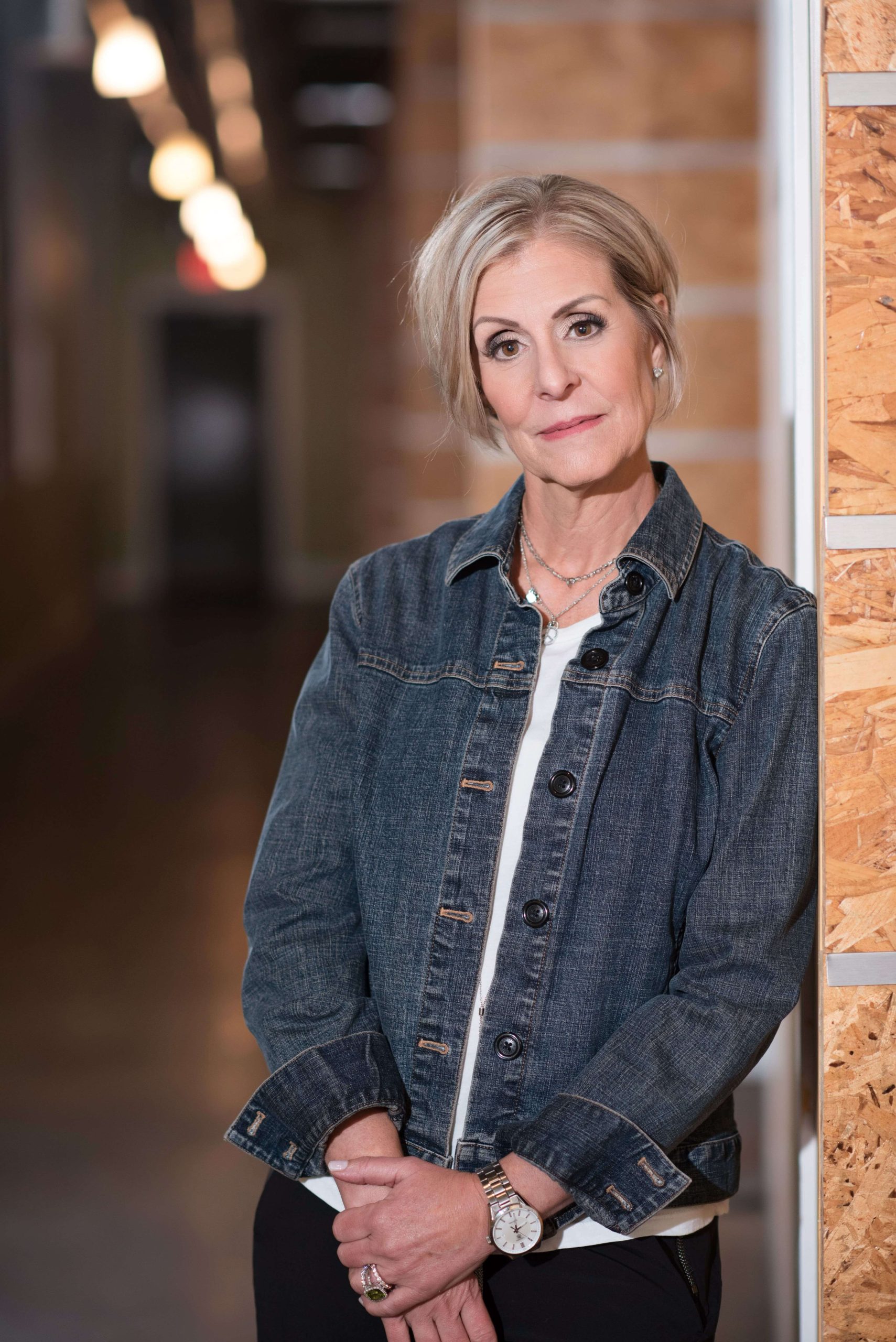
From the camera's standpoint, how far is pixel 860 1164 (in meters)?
1.24

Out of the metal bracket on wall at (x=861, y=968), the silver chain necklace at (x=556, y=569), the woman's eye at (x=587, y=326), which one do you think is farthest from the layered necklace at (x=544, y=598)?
the metal bracket on wall at (x=861, y=968)

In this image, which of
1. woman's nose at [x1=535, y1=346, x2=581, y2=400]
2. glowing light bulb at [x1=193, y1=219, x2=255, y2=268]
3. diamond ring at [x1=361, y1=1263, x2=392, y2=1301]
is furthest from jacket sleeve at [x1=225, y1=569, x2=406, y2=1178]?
glowing light bulb at [x1=193, y1=219, x2=255, y2=268]

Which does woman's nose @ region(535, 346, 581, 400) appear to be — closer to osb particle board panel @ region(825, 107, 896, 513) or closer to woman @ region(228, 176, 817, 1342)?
woman @ region(228, 176, 817, 1342)

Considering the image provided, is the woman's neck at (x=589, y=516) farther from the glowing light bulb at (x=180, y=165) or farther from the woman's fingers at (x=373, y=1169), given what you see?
the glowing light bulb at (x=180, y=165)

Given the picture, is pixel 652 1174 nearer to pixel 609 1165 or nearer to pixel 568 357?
pixel 609 1165

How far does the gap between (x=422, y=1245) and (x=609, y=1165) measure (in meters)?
0.19

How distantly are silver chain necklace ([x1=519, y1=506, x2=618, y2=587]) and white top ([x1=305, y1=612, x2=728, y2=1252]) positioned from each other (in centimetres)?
6

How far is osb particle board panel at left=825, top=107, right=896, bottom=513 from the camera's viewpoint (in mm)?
1182

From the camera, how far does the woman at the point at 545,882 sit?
3.94 ft

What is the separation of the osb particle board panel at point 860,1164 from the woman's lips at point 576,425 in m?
0.60

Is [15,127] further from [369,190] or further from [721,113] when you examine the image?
[721,113]

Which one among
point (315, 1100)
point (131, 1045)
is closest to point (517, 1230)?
point (315, 1100)

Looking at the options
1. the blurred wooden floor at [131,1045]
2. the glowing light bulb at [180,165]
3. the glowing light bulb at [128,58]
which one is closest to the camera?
the blurred wooden floor at [131,1045]

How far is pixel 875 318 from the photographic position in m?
1.19
